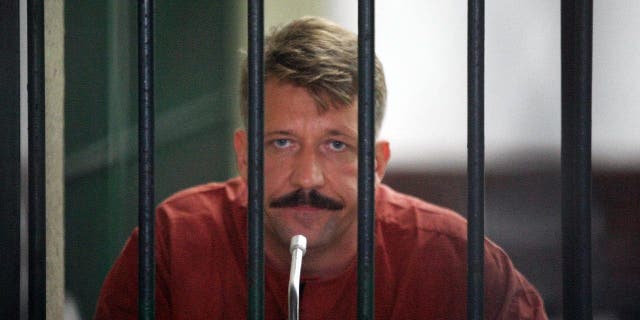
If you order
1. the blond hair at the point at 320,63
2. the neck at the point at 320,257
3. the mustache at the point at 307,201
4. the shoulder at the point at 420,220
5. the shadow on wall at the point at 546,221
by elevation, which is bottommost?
the shadow on wall at the point at 546,221

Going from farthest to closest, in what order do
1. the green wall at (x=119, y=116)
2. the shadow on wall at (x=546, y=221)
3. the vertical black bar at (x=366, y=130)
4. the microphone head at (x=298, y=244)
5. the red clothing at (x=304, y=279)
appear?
the shadow on wall at (x=546, y=221), the green wall at (x=119, y=116), the red clothing at (x=304, y=279), the microphone head at (x=298, y=244), the vertical black bar at (x=366, y=130)

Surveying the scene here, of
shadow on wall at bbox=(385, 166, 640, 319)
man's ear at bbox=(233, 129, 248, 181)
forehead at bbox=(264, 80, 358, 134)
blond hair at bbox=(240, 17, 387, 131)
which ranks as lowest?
shadow on wall at bbox=(385, 166, 640, 319)

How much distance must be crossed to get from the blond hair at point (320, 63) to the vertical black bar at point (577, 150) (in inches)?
39.0

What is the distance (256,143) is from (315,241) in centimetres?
113

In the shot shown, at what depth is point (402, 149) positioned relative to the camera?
11.3 ft

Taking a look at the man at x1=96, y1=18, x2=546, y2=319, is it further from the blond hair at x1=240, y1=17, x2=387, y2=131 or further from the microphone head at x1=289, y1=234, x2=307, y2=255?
the microphone head at x1=289, y1=234, x2=307, y2=255

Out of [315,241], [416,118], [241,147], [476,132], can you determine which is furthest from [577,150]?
[416,118]

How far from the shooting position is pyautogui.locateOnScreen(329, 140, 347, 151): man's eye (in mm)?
1641

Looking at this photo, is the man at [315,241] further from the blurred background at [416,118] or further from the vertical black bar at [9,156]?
the vertical black bar at [9,156]

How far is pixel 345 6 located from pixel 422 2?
36 cm

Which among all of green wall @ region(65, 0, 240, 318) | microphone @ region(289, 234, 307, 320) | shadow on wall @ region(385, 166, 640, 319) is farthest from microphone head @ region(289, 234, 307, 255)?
shadow on wall @ region(385, 166, 640, 319)

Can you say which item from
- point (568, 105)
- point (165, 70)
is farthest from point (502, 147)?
point (568, 105)

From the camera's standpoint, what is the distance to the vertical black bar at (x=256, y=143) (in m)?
0.61

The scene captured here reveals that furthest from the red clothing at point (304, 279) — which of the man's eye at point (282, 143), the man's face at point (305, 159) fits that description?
the man's eye at point (282, 143)
